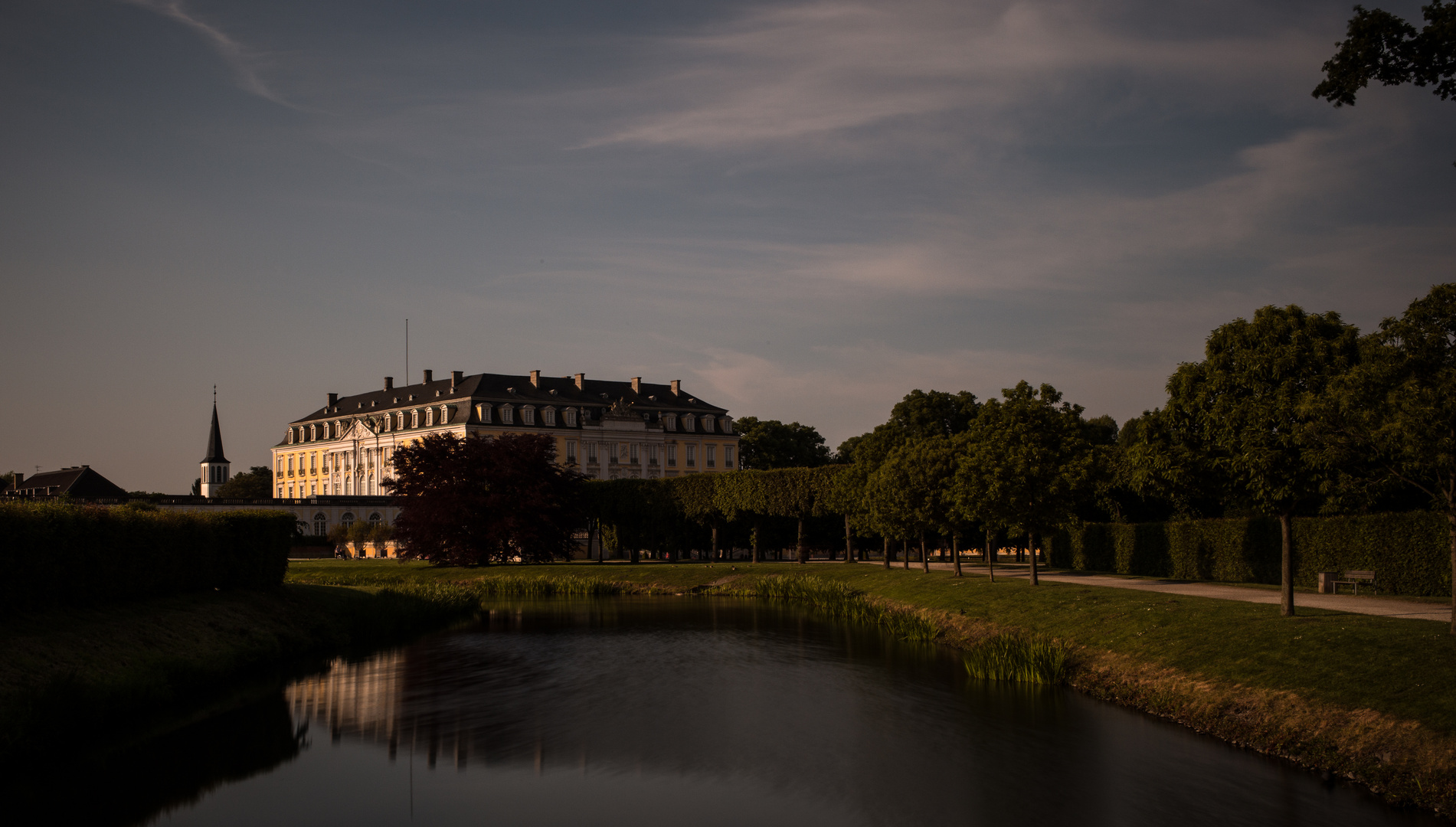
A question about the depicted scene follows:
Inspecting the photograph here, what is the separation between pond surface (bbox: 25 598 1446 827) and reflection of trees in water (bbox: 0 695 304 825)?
0.24ft

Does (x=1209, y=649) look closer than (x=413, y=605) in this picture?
Yes

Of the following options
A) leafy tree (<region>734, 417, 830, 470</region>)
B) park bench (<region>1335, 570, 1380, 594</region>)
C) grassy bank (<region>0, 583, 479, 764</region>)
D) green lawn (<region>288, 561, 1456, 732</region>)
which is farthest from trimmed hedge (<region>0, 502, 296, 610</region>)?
leafy tree (<region>734, 417, 830, 470</region>)

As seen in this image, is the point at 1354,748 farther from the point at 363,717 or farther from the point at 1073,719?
the point at 363,717

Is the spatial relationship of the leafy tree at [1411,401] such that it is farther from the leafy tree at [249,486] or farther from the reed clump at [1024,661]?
the leafy tree at [249,486]

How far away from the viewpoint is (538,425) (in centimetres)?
11331

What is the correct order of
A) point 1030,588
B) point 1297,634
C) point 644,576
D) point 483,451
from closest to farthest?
point 1297,634
point 1030,588
point 644,576
point 483,451

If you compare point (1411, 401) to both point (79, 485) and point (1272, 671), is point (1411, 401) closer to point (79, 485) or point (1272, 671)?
point (1272, 671)

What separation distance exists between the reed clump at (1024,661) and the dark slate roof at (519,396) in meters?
91.5

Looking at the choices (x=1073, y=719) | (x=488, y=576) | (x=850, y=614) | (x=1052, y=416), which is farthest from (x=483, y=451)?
(x=1073, y=719)

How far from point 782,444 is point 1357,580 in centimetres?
9481

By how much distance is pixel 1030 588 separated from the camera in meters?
32.9

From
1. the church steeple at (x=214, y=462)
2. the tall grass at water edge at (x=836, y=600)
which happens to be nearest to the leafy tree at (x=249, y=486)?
the church steeple at (x=214, y=462)

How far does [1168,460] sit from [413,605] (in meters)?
26.6

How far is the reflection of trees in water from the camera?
46.6 feet
